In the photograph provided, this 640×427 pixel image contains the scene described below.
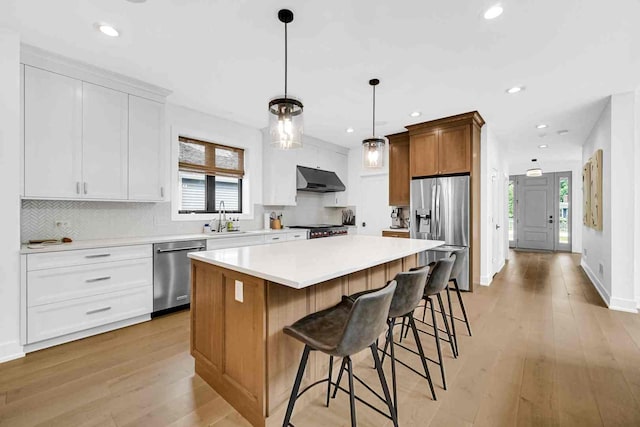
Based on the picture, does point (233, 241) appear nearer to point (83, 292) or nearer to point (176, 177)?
point (176, 177)

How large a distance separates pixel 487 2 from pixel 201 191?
3949 mm

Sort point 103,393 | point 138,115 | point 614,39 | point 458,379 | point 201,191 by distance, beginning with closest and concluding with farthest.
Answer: point 103,393 < point 458,379 < point 614,39 < point 138,115 < point 201,191

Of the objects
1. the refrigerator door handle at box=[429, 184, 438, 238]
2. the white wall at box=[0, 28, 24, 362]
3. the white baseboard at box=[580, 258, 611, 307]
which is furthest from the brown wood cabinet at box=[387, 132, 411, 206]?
the white wall at box=[0, 28, 24, 362]

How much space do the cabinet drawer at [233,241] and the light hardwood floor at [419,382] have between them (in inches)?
36.8

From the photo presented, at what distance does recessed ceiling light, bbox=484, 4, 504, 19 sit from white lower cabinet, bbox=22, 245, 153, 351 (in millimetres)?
3738

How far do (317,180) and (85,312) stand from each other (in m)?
3.84

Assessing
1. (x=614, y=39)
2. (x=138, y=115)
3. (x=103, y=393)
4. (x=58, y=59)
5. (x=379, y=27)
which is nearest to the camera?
(x=103, y=393)

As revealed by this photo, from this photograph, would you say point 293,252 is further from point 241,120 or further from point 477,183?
point 477,183

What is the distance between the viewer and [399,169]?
546cm

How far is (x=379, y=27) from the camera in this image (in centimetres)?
226

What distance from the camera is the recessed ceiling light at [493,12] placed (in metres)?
2.02

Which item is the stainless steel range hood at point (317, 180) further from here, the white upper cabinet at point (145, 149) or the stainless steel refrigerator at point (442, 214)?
the white upper cabinet at point (145, 149)

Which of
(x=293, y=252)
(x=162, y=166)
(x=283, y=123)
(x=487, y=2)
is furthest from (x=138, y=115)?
(x=487, y=2)

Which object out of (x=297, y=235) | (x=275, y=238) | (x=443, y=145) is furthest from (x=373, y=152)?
(x=297, y=235)
